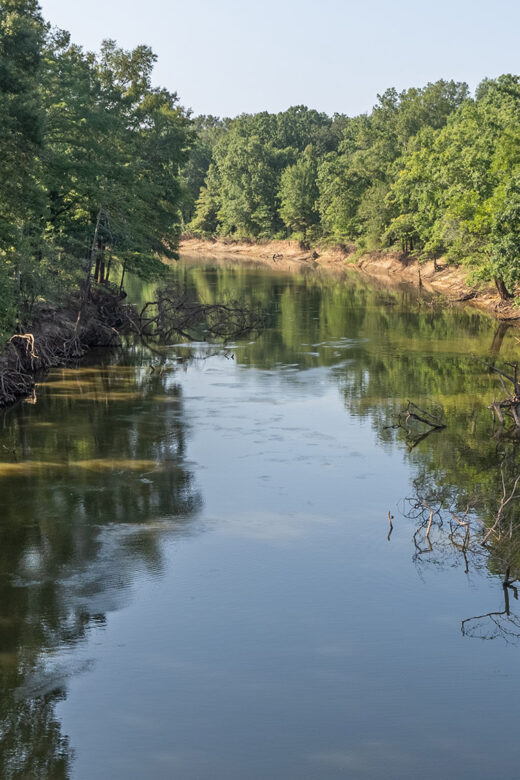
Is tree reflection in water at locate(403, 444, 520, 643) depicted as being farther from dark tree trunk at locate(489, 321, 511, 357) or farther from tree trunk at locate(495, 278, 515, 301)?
tree trunk at locate(495, 278, 515, 301)

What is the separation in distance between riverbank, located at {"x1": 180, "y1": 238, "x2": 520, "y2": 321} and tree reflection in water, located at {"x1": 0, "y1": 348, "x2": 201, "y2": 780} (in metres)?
30.4

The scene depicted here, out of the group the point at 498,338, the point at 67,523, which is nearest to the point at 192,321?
the point at 498,338

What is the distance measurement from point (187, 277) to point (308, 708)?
7074cm

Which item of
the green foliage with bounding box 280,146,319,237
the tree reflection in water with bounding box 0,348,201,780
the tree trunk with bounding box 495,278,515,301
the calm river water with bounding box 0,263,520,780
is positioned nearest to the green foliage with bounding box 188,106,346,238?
the green foliage with bounding box 280,146,319,237

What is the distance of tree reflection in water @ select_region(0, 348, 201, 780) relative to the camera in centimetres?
1223

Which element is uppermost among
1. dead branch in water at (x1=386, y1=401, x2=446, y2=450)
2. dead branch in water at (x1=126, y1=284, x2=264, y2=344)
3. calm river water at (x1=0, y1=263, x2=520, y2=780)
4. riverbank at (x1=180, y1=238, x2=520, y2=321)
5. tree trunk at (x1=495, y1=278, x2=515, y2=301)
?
riverbank at (x1=180, y1=238, x2=520, y2=321)

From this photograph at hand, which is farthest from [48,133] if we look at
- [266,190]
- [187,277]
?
[266,190]

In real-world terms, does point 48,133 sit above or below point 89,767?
above

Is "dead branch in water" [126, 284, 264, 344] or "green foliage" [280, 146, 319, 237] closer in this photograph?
"dead branch in water" [126, 284, 264, 344]

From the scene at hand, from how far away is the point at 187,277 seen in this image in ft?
265

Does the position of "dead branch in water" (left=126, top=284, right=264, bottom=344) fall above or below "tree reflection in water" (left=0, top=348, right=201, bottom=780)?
above

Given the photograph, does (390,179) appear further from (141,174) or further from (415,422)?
(415,422)

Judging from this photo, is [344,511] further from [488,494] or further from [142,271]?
[142,271]

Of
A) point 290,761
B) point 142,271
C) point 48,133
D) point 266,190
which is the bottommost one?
point 290,761
